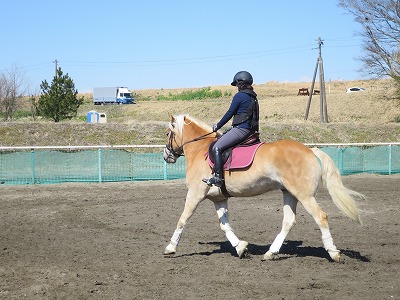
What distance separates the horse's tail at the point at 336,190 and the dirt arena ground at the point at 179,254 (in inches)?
27.5

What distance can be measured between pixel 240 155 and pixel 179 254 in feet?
5.89

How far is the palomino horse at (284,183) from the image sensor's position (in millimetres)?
7867

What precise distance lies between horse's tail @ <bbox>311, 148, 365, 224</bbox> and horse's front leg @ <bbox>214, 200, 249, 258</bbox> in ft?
4.74

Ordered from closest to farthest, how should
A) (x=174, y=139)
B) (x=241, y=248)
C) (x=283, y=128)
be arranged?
1. (x=241, y=248)
2. (x=174, y=139)
3. (x=283, y=128)

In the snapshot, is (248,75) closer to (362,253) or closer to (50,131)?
(362,253)

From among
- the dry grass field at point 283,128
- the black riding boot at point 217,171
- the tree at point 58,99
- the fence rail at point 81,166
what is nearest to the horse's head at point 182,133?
the black riding boot at point 217,171

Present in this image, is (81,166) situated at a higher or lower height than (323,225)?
lower

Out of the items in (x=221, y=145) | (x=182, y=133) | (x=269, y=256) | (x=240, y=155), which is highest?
(x=182, y=133)

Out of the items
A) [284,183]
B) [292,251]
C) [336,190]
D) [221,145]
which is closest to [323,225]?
[336,190]

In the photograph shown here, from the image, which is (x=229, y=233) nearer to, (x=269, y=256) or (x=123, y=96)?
(x=269, y=256)

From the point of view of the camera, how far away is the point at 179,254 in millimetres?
8617

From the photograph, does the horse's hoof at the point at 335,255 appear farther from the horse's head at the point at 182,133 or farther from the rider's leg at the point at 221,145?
the horse's head at the point at 182,133

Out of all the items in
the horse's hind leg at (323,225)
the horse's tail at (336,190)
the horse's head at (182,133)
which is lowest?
the horse's hind leg at (323,225)

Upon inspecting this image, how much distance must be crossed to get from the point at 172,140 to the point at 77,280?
10.6 ft
